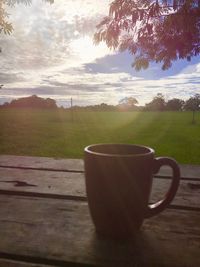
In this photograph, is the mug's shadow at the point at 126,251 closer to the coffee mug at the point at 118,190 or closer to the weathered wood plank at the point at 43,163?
the coffee mug at the point at 118,190

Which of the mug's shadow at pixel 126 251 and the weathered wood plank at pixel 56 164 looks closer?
the mug's shadow at pixel 126 251

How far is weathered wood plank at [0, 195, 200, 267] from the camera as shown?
0.87 meters

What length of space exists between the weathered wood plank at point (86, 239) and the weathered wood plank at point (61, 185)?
0.56 ft

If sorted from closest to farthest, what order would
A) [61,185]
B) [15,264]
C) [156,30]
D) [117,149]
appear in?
[15,264] < [117,149] < [61,185] < [156,30]

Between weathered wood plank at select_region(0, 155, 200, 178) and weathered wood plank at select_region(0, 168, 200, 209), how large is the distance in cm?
14

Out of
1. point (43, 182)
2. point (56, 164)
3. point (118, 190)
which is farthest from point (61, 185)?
point (118, 190)

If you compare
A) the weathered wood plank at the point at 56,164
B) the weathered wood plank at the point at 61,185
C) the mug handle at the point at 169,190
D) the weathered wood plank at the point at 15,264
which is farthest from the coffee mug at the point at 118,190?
the weathered wood plank at the point at 56,164

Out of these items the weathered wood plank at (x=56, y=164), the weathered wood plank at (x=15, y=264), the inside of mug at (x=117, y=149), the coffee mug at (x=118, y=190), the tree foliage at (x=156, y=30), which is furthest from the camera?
the tree foliage at (x=156, y=30)

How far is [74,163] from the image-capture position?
206 centimetres

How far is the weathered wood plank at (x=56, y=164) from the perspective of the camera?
1.85 m

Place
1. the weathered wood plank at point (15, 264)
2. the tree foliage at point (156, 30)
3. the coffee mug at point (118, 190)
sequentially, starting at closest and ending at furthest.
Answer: the weathered wood plank at point (15, 264)
the coffee mug at point (118, 190)
the tree foliage at point (156, 30)

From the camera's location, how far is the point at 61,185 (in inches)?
60.4

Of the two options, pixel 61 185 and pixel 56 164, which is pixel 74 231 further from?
pixel 56 164

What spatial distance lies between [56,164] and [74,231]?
1027 mm
